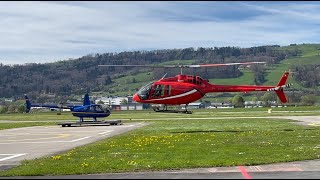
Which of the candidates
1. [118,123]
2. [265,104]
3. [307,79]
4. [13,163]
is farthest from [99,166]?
[307,79]

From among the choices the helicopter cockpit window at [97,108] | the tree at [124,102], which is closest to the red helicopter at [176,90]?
the helicopter cockpit window at [97,108]

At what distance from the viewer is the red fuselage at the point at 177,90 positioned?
125ft

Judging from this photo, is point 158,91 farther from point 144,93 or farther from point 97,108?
point 97,108

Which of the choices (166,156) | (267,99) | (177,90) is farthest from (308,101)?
(166,156)

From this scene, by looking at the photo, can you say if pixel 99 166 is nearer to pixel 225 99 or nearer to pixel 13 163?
pixel 13 163

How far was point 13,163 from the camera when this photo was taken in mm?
19875

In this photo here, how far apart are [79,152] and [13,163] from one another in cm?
403

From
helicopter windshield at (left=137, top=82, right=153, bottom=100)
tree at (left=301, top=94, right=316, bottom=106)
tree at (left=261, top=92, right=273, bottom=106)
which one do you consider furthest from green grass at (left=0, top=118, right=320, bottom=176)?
tree at (left=261, top=92, right=273, bottom=106)

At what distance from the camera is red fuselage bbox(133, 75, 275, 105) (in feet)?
125

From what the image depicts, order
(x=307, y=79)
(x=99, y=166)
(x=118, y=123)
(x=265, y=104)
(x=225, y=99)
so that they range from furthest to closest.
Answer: (x=307, y=79)
(x=225, y=99)
(x=265, y=104)
(x=118, y=123)
(x=99, y=166)

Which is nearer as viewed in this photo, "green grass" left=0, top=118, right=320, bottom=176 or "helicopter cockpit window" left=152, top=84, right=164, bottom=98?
"green grass" left=0, top=118, right=320, bottom=176

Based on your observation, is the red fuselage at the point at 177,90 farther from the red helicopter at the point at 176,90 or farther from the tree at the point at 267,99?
the tree at the point at 267,99

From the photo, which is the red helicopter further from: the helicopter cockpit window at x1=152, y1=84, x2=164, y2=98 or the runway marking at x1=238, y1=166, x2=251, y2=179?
the runway marking at x1=238, y1=166, x2=251, y2=179

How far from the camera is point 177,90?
38031mm
